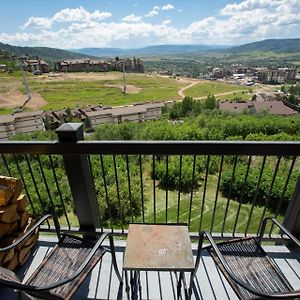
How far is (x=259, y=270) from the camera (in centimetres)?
156

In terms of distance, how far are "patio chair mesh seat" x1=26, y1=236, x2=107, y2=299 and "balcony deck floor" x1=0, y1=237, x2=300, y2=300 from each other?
36 centimetres

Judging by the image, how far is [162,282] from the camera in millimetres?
1923

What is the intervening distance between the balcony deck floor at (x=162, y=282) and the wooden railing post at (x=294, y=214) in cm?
22

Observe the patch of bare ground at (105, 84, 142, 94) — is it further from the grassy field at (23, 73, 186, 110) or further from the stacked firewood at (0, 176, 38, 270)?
the stacked firewood at (0, 176, 38, 270)

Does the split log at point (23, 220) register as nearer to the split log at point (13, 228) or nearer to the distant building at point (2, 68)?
the split log at point (13, 228)

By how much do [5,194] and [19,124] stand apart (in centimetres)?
3493

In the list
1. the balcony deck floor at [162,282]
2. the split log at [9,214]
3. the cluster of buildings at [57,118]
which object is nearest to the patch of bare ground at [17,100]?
the cluster of buildings at [57,118]

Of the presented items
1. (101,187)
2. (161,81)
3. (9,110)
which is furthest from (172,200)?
(161,81)

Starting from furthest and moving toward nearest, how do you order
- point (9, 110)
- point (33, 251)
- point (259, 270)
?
point (9, 110) → point (33, 251) → point (259, 270)

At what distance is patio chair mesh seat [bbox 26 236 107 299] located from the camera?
1439 mm

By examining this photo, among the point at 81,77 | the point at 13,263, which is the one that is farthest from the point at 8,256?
the point at 81,77

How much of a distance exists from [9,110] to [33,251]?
5230 centimetres

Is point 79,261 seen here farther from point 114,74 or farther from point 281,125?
point 114,74

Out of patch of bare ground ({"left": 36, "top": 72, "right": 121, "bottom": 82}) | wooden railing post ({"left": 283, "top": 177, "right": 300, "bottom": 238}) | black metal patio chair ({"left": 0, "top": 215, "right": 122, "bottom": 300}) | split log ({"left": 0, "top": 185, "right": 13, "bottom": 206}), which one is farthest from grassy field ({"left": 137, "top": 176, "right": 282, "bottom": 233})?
patch of bare ground ({"left": 36, "top": 72, "right": 121, "bottom": 82})
